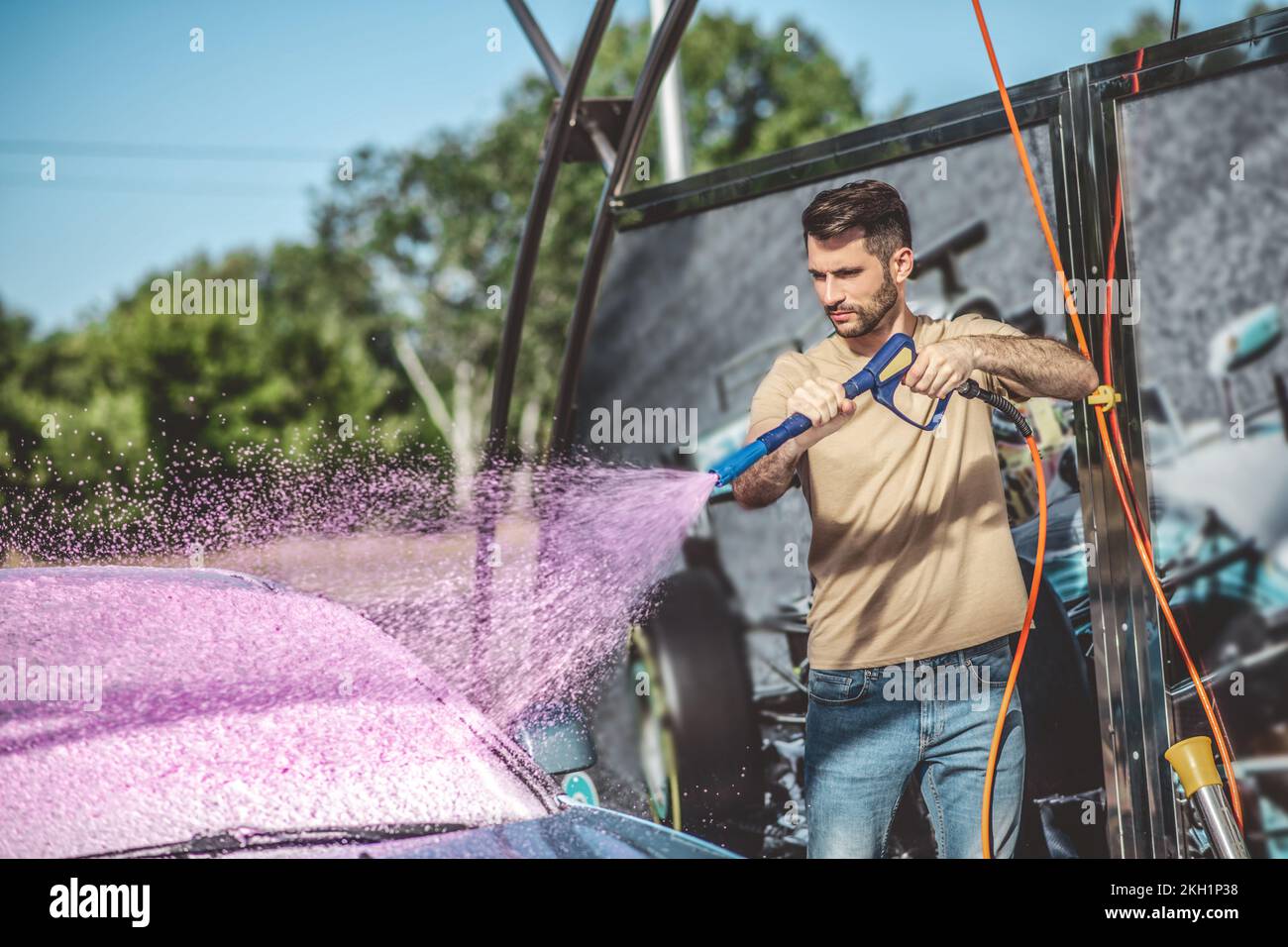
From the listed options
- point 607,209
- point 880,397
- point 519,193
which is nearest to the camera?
point 880,397

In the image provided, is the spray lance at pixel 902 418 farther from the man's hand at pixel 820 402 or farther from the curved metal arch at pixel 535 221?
the curved metal arch at pixel 535 221

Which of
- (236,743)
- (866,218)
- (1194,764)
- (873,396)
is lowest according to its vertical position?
(1194,764)

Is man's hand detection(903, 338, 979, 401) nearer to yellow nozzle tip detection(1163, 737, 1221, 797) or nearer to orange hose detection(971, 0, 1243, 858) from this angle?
orange hose detection(971, 0, 1243, 858)

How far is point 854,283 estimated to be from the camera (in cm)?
302

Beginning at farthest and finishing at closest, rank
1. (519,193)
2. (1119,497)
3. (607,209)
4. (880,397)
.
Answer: (519,193) < (607,209) < (1119,497) < (880,397)

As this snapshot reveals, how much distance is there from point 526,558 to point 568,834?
1.95 meters

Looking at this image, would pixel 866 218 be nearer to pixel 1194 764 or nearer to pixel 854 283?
pixel 854 283

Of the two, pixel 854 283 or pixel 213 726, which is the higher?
pixel 854 283

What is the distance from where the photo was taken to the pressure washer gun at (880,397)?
2.68m

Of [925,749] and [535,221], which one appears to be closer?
[925,749]

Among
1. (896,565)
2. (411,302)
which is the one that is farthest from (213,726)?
(411,302)

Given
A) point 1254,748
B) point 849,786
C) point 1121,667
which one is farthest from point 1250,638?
point 849,786

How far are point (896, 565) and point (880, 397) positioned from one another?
45cm
